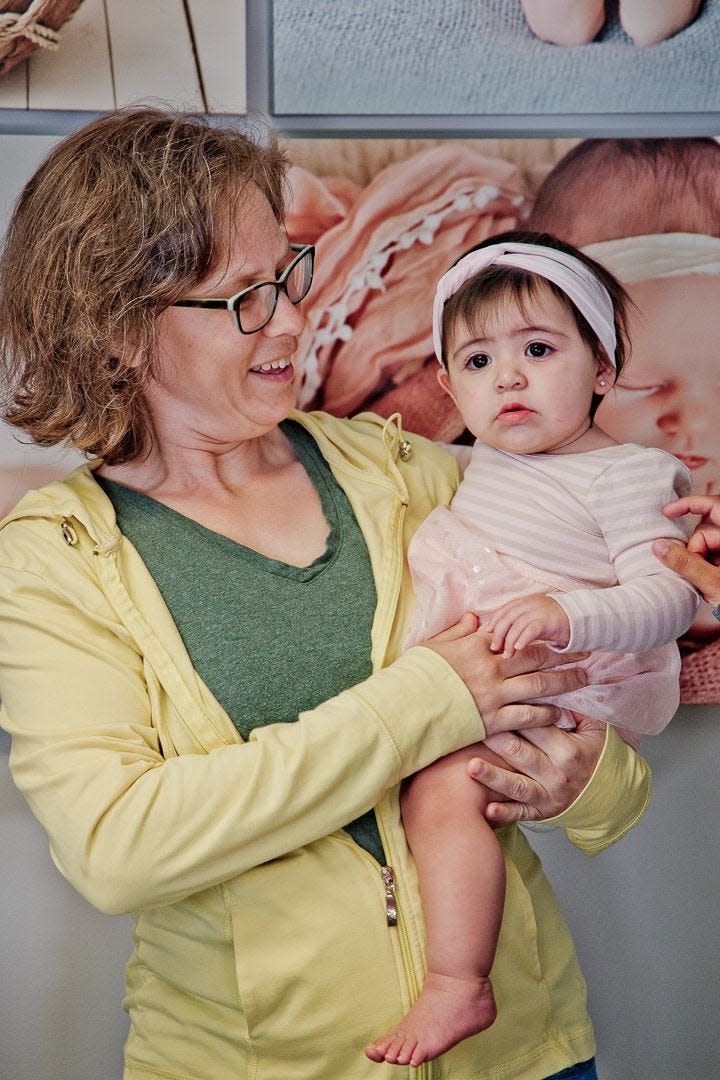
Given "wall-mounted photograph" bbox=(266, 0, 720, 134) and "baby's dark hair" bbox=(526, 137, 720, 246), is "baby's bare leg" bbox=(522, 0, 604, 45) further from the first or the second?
"baby's dark hair" bbox=(526, 137, 720, 246)

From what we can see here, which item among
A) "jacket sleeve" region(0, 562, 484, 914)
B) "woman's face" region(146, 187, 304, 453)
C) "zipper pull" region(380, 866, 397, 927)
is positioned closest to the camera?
"jacket sleeve" region(0, 562, 484, 914)

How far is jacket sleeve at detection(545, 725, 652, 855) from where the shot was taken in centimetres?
153

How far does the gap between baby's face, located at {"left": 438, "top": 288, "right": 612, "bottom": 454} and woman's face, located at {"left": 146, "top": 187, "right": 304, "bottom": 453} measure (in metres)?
0.28

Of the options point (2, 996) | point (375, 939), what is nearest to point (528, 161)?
point (375, 939)

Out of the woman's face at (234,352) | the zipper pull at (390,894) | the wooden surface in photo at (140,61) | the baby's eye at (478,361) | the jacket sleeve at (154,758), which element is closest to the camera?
the jacket sleeve at (154,758)

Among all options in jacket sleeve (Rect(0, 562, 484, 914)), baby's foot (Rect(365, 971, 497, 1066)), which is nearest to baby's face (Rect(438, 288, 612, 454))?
jacket sleeve (Rect(0, 562, 484, 914))

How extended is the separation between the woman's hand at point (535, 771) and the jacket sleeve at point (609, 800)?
0.04 ft

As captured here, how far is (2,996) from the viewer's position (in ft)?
6.67

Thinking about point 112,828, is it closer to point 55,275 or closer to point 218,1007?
point 218,1007

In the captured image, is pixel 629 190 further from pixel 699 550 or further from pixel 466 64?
pixel 699 550

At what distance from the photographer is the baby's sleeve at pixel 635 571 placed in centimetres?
142

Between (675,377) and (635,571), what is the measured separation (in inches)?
29.1

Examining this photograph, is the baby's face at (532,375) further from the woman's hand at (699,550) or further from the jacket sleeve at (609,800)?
the jacket sleeve at (609,800)

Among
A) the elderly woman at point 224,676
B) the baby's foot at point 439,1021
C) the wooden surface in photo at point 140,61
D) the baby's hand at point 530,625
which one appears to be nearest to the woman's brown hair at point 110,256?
the elderly woman at point 224,676
